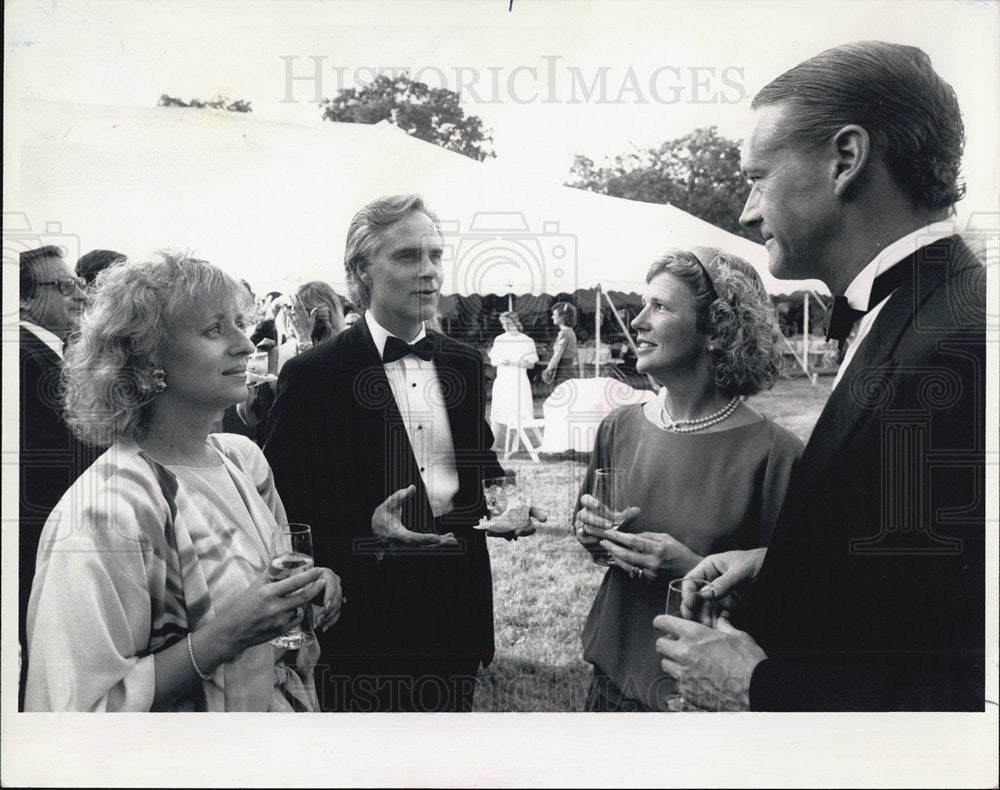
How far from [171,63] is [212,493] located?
5.92 feet

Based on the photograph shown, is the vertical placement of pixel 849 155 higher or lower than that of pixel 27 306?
higher

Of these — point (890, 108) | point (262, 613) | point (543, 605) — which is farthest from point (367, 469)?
point (890, 108)

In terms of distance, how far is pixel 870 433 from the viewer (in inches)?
152

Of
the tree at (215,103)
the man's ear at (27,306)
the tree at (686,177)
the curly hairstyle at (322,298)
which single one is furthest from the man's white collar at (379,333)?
the man's ear at (27,306)

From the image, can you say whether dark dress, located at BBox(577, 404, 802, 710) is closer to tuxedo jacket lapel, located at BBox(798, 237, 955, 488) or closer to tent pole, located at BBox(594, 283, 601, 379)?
tuxedo jacket lapel, located at BBox(798, 237, 955, 488)

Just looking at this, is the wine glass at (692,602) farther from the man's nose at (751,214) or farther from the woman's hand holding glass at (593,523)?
the man's nose at (751,214)

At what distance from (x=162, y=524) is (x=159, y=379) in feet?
1.83

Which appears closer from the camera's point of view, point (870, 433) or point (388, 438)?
point (870, 433)

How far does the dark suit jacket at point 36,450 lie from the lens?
13.2 ft

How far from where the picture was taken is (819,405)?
3854 millimetres

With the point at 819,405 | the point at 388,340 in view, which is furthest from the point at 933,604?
the point at 388,340

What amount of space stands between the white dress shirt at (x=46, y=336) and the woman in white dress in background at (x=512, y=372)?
1798 mm

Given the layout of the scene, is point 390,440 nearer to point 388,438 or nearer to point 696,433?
point 388,438

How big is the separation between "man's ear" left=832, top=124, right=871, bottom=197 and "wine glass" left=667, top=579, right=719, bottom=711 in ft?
5.38
